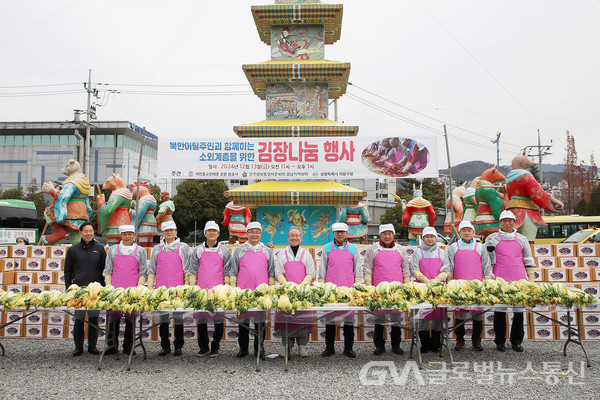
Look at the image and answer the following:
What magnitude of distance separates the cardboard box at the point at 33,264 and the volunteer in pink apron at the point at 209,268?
3211mm

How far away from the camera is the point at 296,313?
477cm

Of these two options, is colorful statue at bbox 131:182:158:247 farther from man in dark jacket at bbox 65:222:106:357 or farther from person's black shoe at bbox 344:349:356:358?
person's black shoe at bbox 344:349:356:358

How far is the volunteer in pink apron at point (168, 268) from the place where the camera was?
18.0 feet

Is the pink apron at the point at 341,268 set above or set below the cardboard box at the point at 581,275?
above

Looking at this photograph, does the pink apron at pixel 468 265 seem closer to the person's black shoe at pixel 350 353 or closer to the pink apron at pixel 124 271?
the person's black shoe at pixel 350 353

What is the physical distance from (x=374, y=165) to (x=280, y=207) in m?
2.71

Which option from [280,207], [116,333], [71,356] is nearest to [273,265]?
[116,333]

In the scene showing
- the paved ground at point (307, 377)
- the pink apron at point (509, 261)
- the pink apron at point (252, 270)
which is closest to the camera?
the paved ground at point (307, 377)

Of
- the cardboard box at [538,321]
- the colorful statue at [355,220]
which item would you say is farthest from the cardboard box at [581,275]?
the colorful statue at [355,220]

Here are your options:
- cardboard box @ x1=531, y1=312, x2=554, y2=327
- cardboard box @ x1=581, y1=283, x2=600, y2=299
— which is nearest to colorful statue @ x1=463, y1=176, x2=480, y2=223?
cardboard box @ x1=581, y1=283, x2=600, y2=299

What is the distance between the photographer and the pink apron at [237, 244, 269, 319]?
17.5 ft

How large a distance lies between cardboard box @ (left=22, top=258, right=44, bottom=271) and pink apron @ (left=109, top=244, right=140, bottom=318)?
98.3 inches

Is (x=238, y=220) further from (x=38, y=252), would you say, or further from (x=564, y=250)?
(x=564, y=250)

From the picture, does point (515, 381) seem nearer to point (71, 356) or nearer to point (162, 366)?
point (162, 366)
